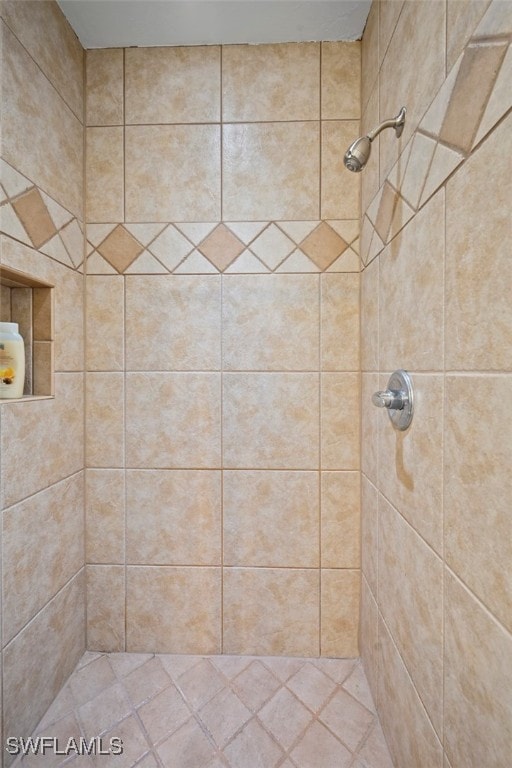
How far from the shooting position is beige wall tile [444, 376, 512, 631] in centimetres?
39

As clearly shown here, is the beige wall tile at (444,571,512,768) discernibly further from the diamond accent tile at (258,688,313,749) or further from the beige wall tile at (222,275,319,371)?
the beige wall tile at (222,275,319,371)

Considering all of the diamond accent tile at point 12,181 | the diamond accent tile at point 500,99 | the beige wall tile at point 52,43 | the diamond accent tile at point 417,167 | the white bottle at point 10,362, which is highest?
the beige wall tile at point 52,43

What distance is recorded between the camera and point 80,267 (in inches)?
39.9

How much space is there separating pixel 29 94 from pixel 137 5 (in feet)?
1.37

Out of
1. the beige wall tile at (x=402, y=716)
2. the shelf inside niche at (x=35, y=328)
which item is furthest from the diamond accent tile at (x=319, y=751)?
the shelf inside niche at (x=35, y=328)

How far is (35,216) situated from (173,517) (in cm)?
93

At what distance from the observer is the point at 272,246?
1.01m

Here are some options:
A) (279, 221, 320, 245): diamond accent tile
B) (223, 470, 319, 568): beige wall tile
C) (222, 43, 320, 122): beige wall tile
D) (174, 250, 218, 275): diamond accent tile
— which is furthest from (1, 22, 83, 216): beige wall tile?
(223, 470, 319, 568): beige wall tile

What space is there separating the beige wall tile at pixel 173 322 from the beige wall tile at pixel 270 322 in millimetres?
42

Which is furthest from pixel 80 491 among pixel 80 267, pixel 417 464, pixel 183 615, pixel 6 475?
pixel 417 464

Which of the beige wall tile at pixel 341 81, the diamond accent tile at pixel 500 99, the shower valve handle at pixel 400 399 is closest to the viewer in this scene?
the diamond accent tile at pixel 500 99

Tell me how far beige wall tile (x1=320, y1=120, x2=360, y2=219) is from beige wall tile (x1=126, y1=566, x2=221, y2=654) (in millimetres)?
1210

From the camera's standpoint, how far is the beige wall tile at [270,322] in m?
1.01

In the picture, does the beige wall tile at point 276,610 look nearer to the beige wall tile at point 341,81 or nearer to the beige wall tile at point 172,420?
the beige wall tile at point 172,420
